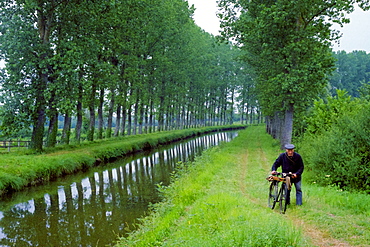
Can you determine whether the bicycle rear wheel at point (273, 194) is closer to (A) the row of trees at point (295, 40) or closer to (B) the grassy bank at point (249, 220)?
(B) the grassy bank at point (249, 220)

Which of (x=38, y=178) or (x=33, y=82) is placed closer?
(x=38, y=178)

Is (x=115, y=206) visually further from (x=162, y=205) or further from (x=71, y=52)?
(x=71, y=52)

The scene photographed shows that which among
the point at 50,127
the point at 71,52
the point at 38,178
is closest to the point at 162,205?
the point at 38,178

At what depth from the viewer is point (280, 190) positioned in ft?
32.6

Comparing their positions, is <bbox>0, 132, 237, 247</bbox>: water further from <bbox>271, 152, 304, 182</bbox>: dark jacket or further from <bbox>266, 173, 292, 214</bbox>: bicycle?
<bbox>271, 152, 304, 182</bbox>: dark jacket

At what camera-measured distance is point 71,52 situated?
2164 centimetres

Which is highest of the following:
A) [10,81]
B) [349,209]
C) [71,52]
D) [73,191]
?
[71,52]

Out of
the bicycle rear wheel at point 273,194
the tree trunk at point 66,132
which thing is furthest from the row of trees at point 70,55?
the bicycle rear wheel at point 273,194

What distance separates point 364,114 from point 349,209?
4905 mm

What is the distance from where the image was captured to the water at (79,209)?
33.2ft

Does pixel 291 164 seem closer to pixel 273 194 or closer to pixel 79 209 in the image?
pixel 273 194

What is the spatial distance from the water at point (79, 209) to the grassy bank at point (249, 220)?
48.6 inches

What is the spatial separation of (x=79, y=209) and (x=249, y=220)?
7.68m

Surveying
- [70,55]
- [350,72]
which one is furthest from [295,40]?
[350,72]
